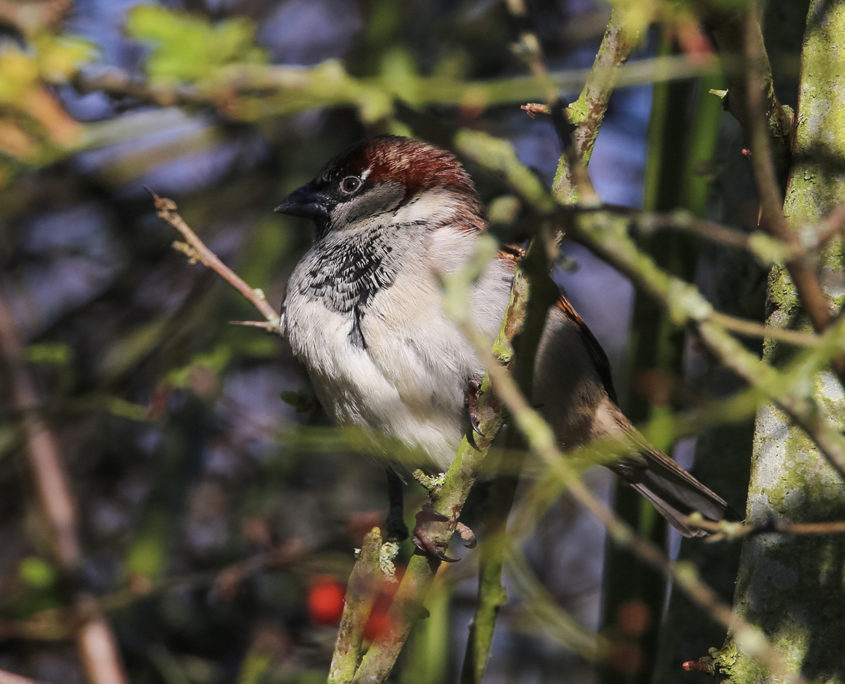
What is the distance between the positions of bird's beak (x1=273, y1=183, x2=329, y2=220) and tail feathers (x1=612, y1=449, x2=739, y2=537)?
1299 mm

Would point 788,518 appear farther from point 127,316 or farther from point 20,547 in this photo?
point 20,547

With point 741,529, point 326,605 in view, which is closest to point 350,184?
point 326,605

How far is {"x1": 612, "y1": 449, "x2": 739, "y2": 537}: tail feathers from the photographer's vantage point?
2713 mm

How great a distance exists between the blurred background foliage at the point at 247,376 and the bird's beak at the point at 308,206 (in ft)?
1.22

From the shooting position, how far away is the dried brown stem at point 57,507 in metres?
3.24

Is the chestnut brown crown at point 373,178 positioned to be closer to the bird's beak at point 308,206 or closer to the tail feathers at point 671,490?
the bird's beak at point 308,206

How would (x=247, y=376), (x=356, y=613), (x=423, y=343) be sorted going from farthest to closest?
(x=247, y=376)
(x=423, y=343)
(x=356, y=613)

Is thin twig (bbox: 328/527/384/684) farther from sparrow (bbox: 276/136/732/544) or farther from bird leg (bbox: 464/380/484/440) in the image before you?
sparrow (bbox: 276/136/732/544)

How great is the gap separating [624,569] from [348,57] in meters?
2.95

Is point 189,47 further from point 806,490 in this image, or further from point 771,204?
point 806,490

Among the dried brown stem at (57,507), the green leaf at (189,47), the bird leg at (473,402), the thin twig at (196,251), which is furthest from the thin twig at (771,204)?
the dried brown stem at (57,507)

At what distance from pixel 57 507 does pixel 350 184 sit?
163 cm

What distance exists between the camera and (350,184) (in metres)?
3.40

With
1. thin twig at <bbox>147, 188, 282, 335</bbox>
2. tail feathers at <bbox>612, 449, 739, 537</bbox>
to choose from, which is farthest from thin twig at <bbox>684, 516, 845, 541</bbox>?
thin twig at <bbox>147, 188, 282, 335</bbox>
